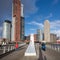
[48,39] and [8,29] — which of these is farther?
[48,39]

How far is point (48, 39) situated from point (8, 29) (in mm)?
92453

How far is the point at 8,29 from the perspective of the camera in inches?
3342

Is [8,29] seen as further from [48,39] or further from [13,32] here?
[48,39]

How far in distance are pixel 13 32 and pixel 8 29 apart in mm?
5969

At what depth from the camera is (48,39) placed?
17112 cm

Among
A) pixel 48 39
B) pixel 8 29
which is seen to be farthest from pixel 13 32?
pixel 48 39

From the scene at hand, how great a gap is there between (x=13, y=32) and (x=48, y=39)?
86582 millimetres

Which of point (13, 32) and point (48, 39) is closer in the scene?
point (13, 32)
